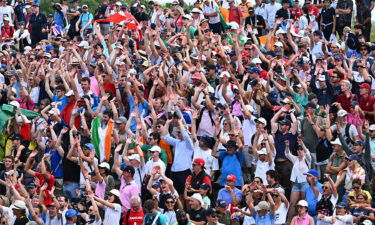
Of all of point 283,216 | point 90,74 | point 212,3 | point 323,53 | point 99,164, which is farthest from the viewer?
point 212,3

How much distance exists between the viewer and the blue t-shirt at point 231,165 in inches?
877

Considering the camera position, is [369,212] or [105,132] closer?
[369,212]

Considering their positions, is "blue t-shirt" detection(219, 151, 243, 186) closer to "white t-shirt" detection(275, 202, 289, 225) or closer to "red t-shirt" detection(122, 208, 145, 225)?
"white t-shirt" detection(275, 202, 289, 225)

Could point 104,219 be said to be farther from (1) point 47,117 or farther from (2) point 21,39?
(2) point 21,39

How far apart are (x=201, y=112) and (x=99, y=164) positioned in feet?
8.30

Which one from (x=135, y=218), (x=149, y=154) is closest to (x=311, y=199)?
(x=135, y=218)

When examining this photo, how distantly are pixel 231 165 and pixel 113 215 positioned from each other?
2.86 metres

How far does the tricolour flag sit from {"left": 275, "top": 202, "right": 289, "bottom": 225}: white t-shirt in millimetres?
4135

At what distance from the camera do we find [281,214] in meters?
20.9

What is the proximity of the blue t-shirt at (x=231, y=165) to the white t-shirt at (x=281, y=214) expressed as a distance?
153 centimetres

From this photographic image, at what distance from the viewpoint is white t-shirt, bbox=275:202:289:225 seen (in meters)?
20.8

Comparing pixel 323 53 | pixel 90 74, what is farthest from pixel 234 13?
pixel 90 74

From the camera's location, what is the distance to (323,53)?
29.3 m

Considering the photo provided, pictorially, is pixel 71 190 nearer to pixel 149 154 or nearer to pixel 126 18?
pixel 149 154
